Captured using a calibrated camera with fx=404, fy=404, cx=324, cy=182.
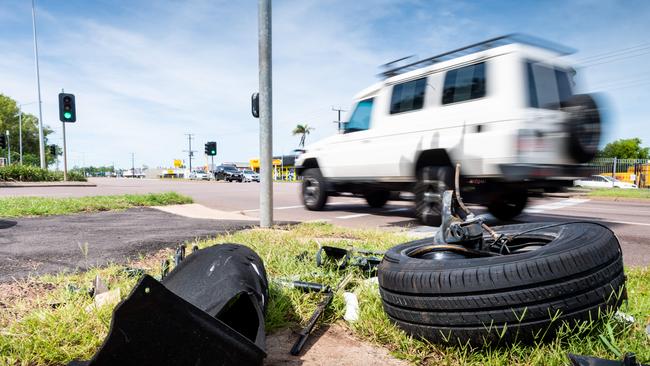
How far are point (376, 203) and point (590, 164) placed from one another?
5.26 metres

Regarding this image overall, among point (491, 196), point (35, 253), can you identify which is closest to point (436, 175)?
point (491, 196)

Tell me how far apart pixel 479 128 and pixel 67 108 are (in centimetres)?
1826

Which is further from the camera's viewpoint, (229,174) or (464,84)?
(229,174)

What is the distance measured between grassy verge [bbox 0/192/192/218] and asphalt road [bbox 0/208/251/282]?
22.3 inches

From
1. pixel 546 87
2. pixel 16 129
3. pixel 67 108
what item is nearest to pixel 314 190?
pixel 546 87

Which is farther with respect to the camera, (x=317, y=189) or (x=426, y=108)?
(x=317, y=189)

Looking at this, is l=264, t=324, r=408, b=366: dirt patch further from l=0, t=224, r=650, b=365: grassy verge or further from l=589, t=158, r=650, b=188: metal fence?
l=589, t=158, r=650, b=188: metal fence

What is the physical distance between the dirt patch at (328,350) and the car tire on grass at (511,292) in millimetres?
215

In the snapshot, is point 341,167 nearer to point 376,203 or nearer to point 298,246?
point 376,203

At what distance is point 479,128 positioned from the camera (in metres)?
5.42

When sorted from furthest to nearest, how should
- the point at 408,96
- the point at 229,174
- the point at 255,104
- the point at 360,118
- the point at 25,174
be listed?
the point at 229,174, the point at 25,174, the point at 360,118, the point at 408,96, the point at 255,104

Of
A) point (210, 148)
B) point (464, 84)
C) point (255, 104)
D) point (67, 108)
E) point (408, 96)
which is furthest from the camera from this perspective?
point (210, 148)

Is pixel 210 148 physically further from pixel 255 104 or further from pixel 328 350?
pixel 328 350

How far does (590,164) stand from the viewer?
207 inches
